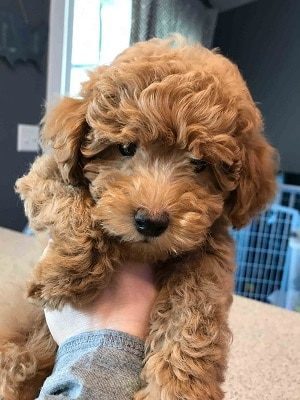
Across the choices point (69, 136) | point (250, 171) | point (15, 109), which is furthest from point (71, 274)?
point (15, 109)

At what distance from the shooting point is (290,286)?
434 cm

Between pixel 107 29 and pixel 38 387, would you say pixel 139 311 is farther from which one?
pixel 107 29

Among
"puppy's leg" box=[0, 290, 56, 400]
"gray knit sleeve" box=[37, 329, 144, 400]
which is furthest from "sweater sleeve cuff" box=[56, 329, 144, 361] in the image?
"puppy's leg" box=[0, 290, 56, 400]

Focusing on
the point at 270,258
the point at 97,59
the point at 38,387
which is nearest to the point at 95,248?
the point at 38,387

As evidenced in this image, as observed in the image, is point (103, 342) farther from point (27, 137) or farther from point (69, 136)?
point (27, 137)

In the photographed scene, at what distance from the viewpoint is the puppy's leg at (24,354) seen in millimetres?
1209

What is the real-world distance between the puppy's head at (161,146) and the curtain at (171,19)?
220 cm

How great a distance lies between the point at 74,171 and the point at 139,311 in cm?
35

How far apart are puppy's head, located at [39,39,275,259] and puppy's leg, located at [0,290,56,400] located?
1.12 ft

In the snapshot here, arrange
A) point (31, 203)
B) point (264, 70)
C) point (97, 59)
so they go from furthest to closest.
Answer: point (264, 70), point (97, 59), point (31, 203)

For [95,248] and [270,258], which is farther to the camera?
[270,258]

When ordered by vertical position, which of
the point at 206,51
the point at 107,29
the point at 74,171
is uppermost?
the point at 107,29

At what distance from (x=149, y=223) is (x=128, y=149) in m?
0.20

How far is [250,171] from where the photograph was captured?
1.25 m
